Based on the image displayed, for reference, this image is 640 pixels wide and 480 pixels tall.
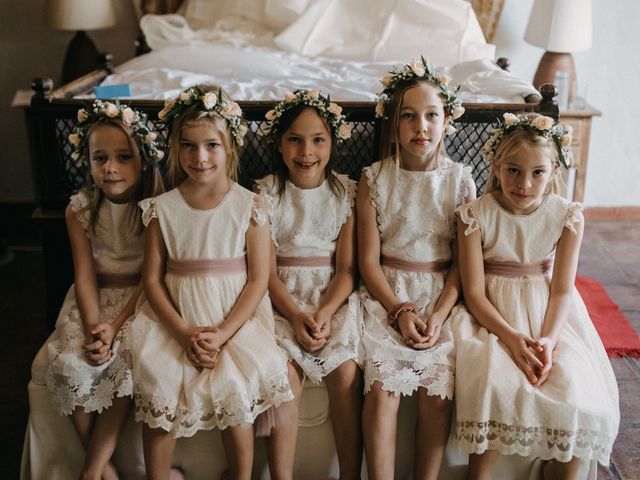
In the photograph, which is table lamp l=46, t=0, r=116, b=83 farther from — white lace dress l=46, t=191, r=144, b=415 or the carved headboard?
white lace dress l=46, t=191, r=144, b=415

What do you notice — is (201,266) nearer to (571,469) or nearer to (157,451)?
(157,451)

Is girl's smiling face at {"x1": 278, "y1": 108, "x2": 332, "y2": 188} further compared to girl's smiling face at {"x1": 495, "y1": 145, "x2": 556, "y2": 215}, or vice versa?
girl's smiling face at {"x1": 278, "y1": 108, "x2": 332, "y2": 188}

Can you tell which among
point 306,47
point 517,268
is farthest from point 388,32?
point 517,268

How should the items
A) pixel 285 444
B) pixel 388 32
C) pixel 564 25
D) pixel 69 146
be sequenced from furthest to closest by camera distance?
1. pixel 564 25
2. pixel 388 32
3. pixel 69 146
4. pixel 285 444

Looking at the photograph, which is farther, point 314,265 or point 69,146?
point 69,146

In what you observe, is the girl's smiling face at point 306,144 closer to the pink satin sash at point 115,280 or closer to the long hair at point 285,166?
the long hair at point 285,166

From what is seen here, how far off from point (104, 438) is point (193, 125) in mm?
810

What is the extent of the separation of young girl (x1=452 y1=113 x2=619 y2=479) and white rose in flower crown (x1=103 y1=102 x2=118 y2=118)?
96 cm

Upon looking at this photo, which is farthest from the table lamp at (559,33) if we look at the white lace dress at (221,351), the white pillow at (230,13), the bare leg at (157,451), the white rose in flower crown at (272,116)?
the bare leg at (157,451)

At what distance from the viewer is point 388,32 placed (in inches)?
133

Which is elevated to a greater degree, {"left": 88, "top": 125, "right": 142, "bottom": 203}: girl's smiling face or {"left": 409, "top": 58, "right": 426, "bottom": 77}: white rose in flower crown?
{"left": 409, "top": 58, "right": 426, "bottom": 77}: white rose in flower crown

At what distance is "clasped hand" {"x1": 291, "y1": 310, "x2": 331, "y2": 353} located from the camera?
2.03m

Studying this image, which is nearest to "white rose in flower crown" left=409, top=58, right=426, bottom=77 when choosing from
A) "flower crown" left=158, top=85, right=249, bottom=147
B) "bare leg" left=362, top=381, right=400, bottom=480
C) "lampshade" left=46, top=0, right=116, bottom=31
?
"flower crown" left=158, top=85, right=249, bottom=147

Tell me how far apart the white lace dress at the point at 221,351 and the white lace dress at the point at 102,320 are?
67 mm
